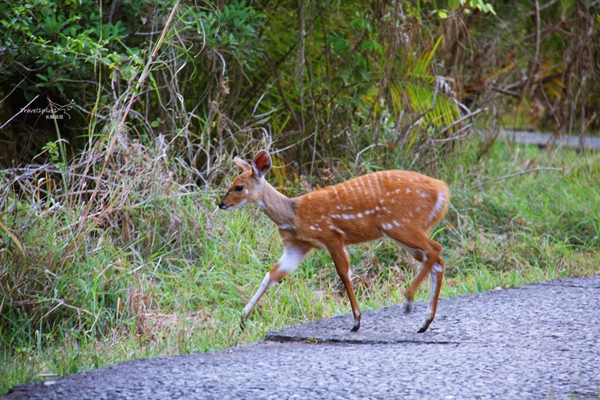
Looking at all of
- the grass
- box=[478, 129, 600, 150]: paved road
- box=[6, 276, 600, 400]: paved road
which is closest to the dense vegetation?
the grass

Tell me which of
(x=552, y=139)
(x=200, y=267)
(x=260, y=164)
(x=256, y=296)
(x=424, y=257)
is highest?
(x=260, y=164)

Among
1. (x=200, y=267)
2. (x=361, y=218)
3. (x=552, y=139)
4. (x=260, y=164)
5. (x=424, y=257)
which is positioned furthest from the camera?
(x=552, y=139)

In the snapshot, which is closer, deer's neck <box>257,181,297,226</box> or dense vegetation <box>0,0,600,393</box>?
dense vegetation <box>0,0,600,393</box>

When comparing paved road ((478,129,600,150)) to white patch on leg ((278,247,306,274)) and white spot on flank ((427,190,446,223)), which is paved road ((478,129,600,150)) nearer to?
white spot on flank ((427,190,446,223))

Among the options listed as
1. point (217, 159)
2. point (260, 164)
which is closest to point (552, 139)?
point (217, 159)

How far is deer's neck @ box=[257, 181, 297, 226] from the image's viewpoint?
555cm

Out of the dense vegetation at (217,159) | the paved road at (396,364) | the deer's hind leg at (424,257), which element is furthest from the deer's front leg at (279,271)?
the deer's hind leg at (424,257)

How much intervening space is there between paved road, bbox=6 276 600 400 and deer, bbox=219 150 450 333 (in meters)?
0.44

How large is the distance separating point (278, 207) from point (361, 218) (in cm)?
60

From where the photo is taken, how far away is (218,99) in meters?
7.91

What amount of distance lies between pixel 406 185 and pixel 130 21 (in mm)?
3519

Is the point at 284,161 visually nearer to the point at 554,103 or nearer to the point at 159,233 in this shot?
the point at 159,233

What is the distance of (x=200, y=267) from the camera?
6.41 meters

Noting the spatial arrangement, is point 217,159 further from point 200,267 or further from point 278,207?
point 278,207
